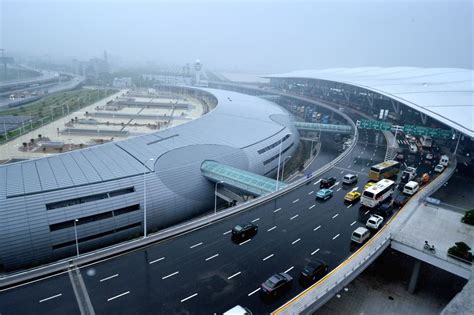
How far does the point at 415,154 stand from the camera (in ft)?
171

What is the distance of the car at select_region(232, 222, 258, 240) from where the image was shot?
→ 23672 millimetres

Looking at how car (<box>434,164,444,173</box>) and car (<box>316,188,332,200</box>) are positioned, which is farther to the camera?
car (<box>434,164,444,173</box>)

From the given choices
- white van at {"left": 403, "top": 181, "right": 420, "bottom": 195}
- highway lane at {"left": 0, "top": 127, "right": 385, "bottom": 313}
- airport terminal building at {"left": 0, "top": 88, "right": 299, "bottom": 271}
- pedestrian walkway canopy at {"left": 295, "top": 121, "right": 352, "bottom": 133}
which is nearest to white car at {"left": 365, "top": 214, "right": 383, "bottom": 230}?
highway lane at {"left": 0, "top": 127, "right": 385, "bottom": 313}

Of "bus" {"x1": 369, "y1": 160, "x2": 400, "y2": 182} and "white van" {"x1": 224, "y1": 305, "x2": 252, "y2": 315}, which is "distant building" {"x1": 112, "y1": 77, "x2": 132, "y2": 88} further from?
"white van" {"x1": 224, "y1": 305, "x2": 252, "y2": 315}

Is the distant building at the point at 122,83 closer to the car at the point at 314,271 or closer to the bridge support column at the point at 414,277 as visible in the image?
the car at the point at 314,271

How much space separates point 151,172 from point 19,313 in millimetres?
18060

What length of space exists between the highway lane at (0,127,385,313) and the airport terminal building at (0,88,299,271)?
836 centimetres

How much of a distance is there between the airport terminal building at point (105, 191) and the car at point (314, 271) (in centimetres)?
1583

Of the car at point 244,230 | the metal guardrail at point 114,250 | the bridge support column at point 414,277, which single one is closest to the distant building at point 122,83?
the metal guardrail at point 114,250

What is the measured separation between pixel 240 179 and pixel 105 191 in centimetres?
1377

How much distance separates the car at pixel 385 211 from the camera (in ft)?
94.2

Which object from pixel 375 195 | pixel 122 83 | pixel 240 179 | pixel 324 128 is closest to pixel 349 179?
pixel 375 195

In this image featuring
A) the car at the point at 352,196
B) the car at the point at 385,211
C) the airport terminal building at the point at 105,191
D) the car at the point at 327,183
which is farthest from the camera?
the car at the point at 327,183

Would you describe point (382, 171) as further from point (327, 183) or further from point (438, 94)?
point (438, 94)
